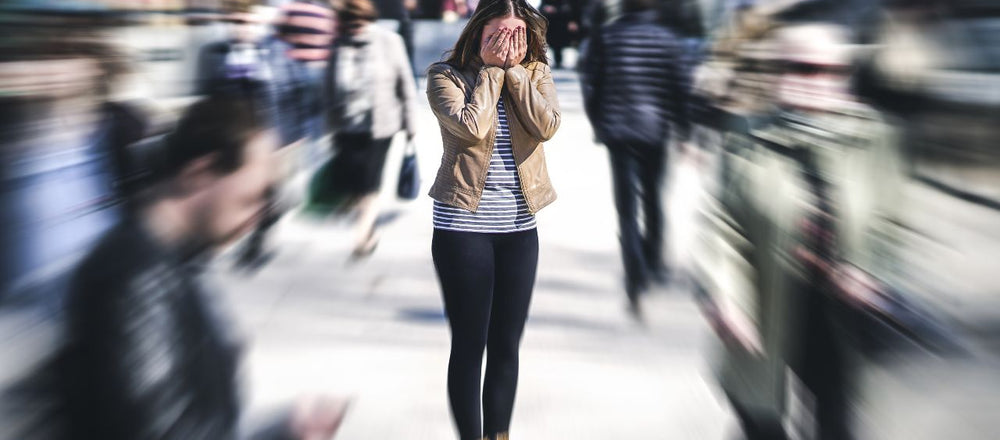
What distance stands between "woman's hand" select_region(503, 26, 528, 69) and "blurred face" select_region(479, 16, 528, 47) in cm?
1

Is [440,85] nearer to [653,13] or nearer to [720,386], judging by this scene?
[720,386]

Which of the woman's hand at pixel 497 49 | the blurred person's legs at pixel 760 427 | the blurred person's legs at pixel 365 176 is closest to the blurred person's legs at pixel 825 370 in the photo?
the blurred person's legs at pixel 760 427

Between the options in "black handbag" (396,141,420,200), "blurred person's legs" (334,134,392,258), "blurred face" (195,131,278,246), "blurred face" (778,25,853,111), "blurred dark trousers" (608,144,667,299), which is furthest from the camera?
"black handbag" (396,141,420,200)

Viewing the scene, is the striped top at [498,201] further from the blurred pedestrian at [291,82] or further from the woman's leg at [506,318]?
the blurred pedestrian at [291,82]

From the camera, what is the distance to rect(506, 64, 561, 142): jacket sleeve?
7.88 ft

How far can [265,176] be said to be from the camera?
5805mm

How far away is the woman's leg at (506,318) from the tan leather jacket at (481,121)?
0.41 ft

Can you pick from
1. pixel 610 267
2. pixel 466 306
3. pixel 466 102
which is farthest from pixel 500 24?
pixel 610 267

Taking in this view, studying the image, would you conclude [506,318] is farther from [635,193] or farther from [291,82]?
[291,82]

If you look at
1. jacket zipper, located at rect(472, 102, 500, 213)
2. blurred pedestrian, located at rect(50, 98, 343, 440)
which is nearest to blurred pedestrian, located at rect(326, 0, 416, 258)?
blurred pedestrian, located at rect(50, 98, 343, 440)

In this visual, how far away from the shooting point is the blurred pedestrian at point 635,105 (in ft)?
14.5

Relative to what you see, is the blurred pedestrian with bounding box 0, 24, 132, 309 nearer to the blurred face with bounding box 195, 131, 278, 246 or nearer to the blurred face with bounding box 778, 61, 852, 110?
the blurred face with bounding box 195, 131, 278, 246

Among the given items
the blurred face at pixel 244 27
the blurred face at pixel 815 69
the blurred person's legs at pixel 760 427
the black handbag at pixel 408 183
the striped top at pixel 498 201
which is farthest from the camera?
the black handbag at pixel 408 183

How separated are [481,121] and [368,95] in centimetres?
370
